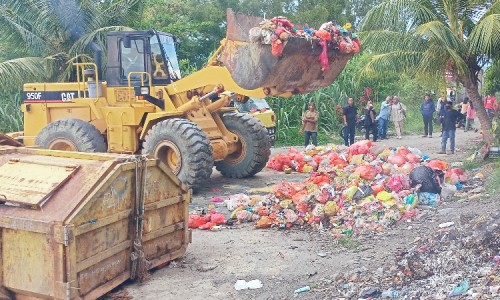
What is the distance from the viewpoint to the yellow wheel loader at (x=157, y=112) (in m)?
10.6

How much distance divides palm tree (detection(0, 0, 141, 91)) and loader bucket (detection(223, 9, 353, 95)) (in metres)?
8.39

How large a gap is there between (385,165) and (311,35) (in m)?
Result: 3.09

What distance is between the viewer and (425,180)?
31.2ft

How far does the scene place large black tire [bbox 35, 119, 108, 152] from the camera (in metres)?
11.5

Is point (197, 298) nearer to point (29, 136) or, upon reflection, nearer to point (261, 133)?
point (261, 133)

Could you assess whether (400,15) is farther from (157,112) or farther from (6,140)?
(6,140)

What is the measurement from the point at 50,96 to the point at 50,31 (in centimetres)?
554

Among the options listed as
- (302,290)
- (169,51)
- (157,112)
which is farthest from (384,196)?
(169,51)

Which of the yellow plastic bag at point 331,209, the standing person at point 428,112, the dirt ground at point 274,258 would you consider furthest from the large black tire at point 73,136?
the standing person at point 428,112

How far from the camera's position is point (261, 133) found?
40.3ft

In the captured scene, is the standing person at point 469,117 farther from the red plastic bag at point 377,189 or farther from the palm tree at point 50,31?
the red plastic bag at point 377,189

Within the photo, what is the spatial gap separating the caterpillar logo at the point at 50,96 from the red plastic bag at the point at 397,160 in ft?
20.8

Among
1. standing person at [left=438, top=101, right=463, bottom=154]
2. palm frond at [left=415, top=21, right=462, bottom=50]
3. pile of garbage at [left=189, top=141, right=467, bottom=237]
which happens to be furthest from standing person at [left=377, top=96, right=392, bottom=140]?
pile of garbage at [left=189, top=141, right=467, bottom=237]

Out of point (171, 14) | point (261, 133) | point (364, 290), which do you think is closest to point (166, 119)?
point (261, 133)
